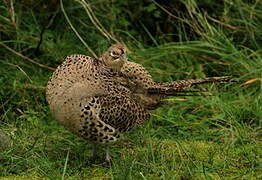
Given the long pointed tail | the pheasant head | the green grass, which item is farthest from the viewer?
the long pointed tail

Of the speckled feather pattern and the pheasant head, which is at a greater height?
the pheasant head

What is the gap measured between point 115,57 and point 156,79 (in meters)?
1.62

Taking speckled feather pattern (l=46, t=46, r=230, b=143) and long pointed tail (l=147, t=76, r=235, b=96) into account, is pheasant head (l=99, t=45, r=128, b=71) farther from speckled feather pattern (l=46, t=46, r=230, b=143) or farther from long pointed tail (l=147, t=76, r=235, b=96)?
long pointed tail (l=147, t=76, r=235, b=96)

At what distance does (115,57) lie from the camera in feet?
14.1

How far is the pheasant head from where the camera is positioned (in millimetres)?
4281

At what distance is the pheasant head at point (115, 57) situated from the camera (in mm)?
4281

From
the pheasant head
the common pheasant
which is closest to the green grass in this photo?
the common pheasant

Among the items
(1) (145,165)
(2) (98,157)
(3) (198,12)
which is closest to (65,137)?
(2) (98,157)

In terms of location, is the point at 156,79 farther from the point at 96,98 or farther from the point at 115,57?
the point at 96,98

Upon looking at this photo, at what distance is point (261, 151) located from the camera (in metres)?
4.43

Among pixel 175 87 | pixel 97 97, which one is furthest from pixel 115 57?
pixel 175 87

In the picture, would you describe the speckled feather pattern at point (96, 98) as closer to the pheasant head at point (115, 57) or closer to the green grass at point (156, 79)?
the pheasant head at point (115, 57)

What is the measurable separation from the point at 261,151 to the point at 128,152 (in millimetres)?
930

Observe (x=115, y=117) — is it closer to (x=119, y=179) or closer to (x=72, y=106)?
(x=72, y=106)
